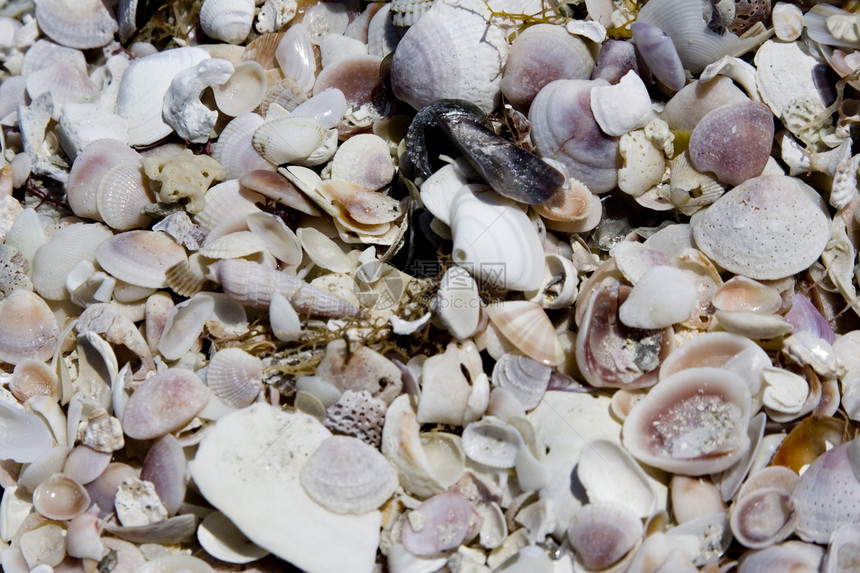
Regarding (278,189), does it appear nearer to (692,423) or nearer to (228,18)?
(228,18)

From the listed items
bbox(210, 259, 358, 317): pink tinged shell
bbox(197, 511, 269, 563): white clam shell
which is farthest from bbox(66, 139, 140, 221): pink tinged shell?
bbox(197, 511, 269, 563): white clam shell

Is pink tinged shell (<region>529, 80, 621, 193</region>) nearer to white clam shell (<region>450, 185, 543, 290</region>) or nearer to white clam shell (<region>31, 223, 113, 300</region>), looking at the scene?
white clam shell (<region>450, 185, 543, 290</region>)

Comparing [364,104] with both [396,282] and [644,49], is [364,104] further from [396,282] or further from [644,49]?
[644,49]

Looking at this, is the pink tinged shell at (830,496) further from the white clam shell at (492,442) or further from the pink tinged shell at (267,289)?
the pink tinged shell at (267,289)

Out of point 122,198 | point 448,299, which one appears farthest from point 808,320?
point 122,198

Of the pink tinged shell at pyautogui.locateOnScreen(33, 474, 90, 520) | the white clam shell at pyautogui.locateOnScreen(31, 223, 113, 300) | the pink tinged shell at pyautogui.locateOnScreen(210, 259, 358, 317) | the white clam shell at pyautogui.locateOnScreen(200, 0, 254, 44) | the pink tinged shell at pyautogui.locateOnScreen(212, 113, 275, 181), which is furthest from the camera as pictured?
the white clam shell at pyautogui.locateOnScreen(200, 0, 254, 44)

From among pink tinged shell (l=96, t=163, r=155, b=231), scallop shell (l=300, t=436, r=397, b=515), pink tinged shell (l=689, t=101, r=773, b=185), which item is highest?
pink tinged shell (l=689, t=101, r=773, b=185)

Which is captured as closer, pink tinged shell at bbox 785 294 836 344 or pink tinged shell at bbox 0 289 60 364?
pink tinged shell at bbox 785 294 836 344
